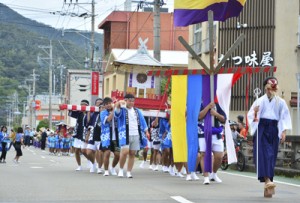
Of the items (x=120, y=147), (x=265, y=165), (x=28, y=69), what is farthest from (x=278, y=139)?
(x=28, y=69)

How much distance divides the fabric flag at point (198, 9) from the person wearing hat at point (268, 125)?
5.40m

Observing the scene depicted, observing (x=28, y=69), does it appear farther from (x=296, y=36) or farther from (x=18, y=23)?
(x=296, y=36)

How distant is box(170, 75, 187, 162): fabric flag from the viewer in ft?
51.5

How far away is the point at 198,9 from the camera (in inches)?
706

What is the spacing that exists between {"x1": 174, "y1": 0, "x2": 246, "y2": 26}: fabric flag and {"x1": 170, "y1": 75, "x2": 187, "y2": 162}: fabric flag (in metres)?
2.69

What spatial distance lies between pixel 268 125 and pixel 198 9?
5.83 m

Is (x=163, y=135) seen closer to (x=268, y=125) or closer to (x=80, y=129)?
(x=80, y=129)

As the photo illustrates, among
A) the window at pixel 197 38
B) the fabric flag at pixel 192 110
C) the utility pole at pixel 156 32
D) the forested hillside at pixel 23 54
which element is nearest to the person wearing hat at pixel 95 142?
the fabric flag at pixel 192 110

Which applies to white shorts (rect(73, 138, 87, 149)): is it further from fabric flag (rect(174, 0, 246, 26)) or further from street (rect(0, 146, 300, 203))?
fabric flag (rect(174, 0, 246, 26))

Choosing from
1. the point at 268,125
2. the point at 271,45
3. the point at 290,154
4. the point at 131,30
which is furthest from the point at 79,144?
the point at 131,30

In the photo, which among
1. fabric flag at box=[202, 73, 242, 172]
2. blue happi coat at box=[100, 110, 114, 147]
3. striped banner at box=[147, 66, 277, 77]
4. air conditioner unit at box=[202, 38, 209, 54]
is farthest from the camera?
air conditioner unit at box=[202, 38, 209, 54]

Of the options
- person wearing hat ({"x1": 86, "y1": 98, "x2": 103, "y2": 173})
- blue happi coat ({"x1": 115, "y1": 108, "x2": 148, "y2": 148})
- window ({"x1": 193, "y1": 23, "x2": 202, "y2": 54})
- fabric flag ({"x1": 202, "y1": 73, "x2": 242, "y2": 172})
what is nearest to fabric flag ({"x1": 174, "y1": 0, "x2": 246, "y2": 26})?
blue happi coat ({"x1": 115, "y1": 108, "x2": 148, "y2": 148})

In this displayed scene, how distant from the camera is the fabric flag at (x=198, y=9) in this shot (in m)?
17.8

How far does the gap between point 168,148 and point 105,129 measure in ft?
5.80
